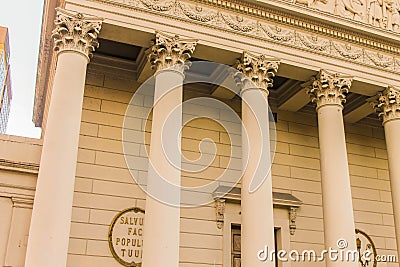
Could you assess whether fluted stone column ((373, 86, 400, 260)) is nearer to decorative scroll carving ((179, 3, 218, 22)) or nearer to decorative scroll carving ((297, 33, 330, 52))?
decorative scroll carving ((297, 33, 330, 52))

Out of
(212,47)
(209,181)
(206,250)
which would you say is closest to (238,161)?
(209,181)

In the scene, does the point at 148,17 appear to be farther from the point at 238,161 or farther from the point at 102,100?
the point at 238,161

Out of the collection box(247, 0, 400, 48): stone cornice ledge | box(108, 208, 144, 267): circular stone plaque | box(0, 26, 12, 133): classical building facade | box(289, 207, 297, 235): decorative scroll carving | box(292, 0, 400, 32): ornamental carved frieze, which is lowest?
box(108, 208, 144, 267): circular stone plaque

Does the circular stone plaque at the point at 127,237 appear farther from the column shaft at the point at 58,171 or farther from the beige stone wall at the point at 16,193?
the column shaft at the point at 58,171

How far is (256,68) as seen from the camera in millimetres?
13031

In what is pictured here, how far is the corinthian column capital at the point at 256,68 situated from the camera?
13.0m

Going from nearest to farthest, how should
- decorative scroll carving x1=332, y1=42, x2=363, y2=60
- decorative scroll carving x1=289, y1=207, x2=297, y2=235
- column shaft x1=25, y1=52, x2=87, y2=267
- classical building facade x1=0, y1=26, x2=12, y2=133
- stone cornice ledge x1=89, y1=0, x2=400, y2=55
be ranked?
column shaft x1=25, y1=52, x2=87, y2=267, stone cornice ledge x1=89, y1=0, x2=400, y2=55, decorative scroll carving x1=332, y1=42, x2=363, y2=60, decorative scroll carving x1=289, y1=207, x2=297, y2=235, classical building facade x1=0, y1=26, x2=12, y2=133

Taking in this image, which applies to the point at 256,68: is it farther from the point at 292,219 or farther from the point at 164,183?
the point at 292,219

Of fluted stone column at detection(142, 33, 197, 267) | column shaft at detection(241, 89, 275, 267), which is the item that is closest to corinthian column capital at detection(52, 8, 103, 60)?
fluted stone column at detection(142, 33, 197, 267)

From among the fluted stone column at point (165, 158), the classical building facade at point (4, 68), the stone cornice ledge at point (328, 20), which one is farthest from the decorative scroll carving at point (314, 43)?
the classical building facade at point (4, 68)

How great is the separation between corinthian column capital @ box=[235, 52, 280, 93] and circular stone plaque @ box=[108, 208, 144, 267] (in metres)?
4.84

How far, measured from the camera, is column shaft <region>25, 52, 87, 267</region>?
9641 mm

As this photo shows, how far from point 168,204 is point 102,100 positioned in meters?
4.88

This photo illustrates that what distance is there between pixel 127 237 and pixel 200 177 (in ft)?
9.73
